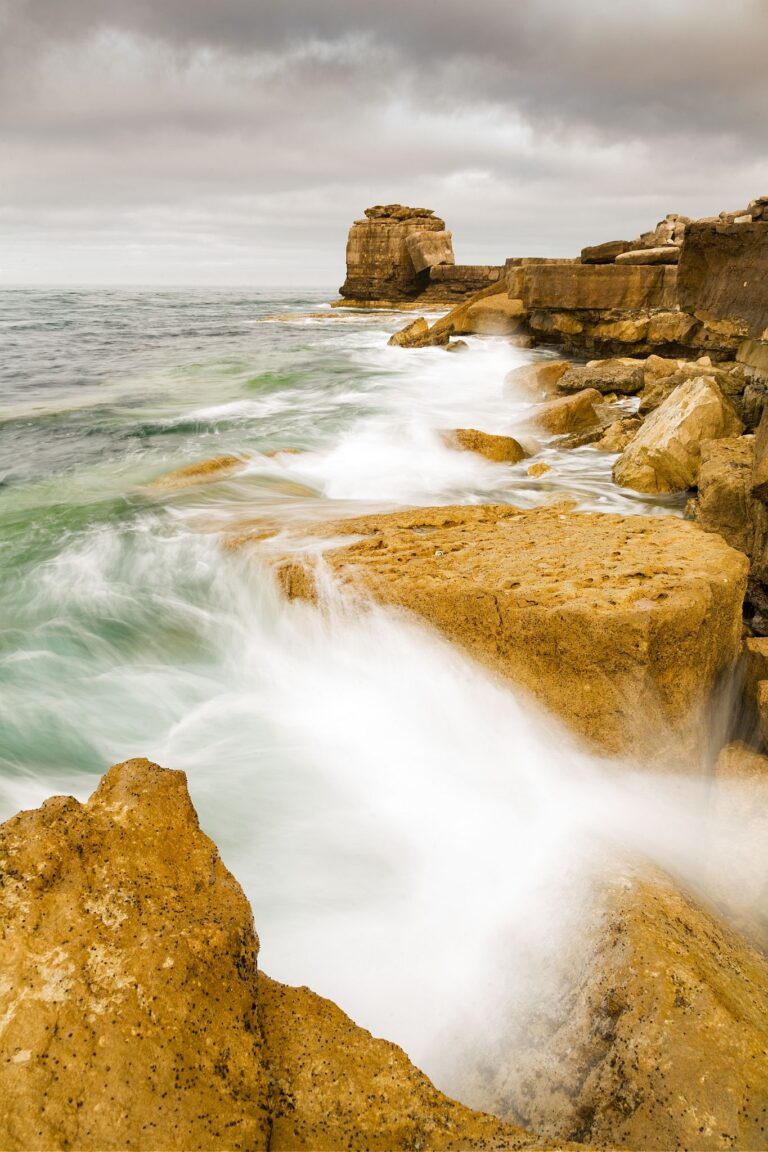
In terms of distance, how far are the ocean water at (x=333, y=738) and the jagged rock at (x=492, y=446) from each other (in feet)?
0.54

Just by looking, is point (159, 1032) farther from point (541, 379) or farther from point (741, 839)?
point (541, 379)

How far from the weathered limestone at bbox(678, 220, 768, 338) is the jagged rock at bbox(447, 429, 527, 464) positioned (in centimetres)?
260

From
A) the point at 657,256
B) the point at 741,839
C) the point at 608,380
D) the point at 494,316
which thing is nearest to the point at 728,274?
the point at 741,839

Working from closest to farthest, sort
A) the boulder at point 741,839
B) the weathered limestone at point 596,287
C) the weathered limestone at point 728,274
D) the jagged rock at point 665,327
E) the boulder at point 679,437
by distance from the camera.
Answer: the boulder at point 741,839 < the weathered limestone at point 728,274 < the boulder at point 679,437 < the jagged rock at point 665,327 < the weathered limestone at point 596,287

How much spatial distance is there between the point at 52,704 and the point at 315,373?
1485 cm

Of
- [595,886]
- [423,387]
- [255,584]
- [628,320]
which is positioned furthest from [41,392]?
[595,886]

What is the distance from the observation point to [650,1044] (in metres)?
1.64

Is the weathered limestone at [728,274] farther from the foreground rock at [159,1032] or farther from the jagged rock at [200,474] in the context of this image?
the foreground rock at [159,1032]

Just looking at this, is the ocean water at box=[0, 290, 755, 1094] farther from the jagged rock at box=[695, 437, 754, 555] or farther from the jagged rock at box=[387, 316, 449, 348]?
the jagged rock at box=[387, 316, 449, 348]

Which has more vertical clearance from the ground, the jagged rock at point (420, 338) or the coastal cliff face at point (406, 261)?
the coastal cliff face at point (406, 261)

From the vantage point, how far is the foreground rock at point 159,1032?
124cm

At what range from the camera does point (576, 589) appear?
3.06 m

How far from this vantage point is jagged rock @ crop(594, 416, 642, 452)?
844 centimetres

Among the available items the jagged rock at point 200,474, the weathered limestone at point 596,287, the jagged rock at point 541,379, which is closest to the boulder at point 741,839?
the jagged rock at point 200,474
